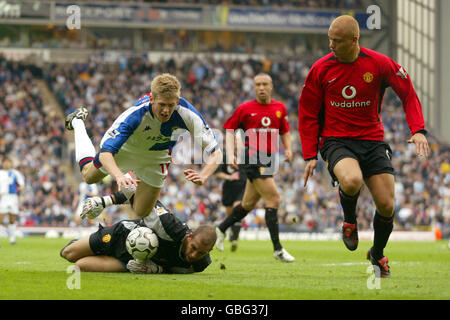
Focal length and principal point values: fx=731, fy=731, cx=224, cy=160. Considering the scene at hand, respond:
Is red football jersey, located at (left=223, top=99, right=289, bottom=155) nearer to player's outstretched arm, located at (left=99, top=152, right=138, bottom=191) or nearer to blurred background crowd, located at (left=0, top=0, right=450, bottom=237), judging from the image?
player's outstretched arm, located at (left=99, top=152, right=138, bottom=191)

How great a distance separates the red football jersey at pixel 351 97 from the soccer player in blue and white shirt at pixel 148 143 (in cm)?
106

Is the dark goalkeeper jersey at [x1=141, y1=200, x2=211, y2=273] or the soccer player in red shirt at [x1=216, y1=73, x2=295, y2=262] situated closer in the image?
the dark goalkeeper jersey at [x1=141, y1=200, x2=211, y2=273]

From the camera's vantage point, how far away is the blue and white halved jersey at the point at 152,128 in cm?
766

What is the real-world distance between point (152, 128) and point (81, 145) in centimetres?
154

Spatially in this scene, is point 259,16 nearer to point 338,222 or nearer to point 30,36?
point 30,36

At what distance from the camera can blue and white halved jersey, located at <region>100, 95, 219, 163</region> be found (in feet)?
25.1

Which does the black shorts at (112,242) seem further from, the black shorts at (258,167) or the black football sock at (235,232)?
the black football sock at (235,232)

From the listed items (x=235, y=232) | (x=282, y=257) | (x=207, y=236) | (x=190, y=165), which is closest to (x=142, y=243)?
(x=207, y=236)

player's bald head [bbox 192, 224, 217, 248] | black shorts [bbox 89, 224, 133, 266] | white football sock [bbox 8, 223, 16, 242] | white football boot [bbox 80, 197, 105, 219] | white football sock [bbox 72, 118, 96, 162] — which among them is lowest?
white football sock [bbox 8, 223, 16, 242]

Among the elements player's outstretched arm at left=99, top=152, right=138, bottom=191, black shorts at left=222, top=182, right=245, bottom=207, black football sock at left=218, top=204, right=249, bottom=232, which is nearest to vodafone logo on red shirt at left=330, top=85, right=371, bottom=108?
player's outstretched arm at left=99, top=152, right=138, bottom=191

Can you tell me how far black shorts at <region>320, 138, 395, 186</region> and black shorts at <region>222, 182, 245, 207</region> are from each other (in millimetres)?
8729

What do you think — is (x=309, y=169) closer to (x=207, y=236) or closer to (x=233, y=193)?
(x=207, y=236)

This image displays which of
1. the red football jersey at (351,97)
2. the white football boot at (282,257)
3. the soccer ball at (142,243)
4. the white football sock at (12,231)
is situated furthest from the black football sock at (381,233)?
the white football sock at (12,231)

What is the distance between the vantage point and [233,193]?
16.2 metres
